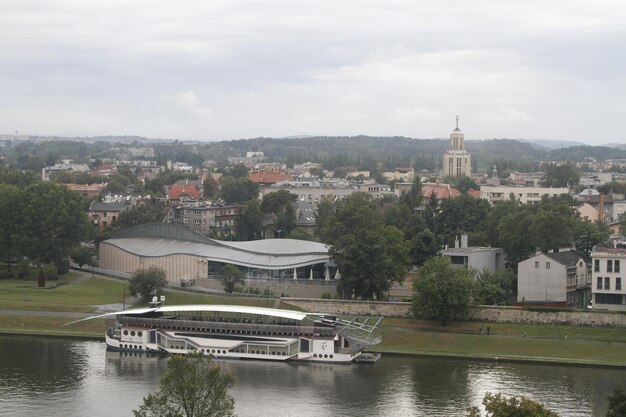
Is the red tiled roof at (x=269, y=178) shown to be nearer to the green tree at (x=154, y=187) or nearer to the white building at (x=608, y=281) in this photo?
the green tree at (x=154, y=187)

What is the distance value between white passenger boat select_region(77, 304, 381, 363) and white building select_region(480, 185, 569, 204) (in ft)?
296

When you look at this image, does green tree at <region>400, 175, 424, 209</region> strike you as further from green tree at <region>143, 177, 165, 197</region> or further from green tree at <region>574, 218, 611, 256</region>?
green tree at <region>143, 177, 165, 197</region>

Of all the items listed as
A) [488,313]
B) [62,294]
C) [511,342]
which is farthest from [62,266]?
[511,342]

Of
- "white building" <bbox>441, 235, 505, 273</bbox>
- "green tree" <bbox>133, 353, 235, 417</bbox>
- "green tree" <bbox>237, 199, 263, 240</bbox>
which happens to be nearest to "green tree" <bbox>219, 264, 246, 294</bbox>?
"white building" <bbox>441, 235, 505, 273</bbox>

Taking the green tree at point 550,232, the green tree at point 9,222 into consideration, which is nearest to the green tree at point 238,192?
the green tree at point 9,222

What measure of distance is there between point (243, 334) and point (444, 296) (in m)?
13.5

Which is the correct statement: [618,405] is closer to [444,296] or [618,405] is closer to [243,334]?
[243,334]

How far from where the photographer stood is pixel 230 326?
64.8 m

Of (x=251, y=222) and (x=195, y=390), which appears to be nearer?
(x=195, y=390)

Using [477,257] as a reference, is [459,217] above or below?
above

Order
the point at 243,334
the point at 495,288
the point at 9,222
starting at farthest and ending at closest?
the point at 9,222
the point at 495,288
the point at 243,334

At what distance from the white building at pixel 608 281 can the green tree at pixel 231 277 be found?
24.6 meters

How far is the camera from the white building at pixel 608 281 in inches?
2835

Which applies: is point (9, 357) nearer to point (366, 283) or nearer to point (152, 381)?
point (152, 381)
